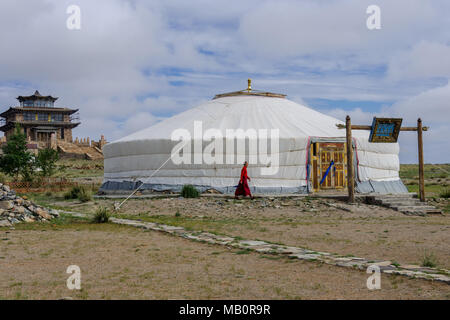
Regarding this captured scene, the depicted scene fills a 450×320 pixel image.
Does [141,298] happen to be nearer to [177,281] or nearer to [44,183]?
[177,281]

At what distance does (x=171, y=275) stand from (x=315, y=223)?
4645 millimetres

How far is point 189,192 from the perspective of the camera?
11648mm

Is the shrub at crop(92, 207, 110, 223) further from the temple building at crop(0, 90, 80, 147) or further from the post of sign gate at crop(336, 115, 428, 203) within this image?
the temple building at crop(0, 90, 80, 147)

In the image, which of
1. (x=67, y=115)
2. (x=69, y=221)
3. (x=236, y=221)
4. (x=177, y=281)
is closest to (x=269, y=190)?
(x=236, y=221)

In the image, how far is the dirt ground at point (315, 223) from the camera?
569 cm

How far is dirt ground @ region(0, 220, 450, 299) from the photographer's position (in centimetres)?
359

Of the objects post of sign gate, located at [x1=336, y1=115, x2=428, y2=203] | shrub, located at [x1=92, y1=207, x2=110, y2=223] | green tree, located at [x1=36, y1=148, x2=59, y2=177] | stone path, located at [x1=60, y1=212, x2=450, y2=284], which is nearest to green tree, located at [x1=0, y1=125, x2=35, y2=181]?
green tree, located at [x1=36, y1=148, x2=59, y2=177]

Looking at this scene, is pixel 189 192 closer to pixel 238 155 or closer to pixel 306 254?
pixel 238 155

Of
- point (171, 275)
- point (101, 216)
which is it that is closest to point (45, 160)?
point (101, 216)

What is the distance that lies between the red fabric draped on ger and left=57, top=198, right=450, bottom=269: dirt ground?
0.28m

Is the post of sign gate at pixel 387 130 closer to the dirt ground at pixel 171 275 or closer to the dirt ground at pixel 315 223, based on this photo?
the dirt ground at pixel 315 223

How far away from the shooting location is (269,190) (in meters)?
12.0

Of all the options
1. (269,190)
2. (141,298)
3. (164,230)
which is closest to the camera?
(141,298)

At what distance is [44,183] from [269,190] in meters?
9.79
